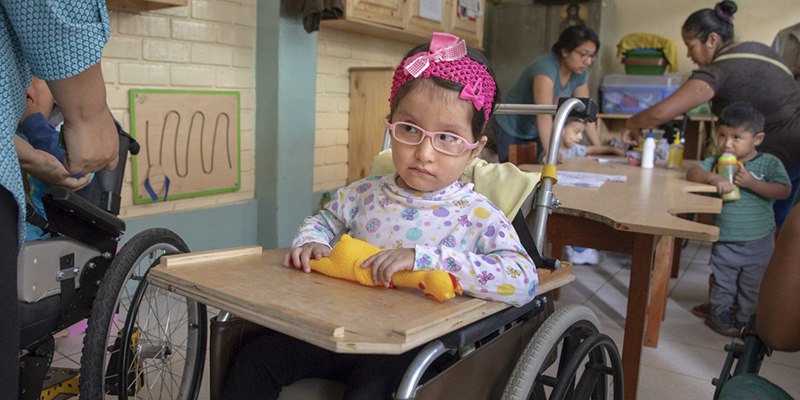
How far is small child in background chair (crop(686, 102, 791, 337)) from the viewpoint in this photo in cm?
257

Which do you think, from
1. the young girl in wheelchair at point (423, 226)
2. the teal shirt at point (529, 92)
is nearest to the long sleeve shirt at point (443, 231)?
the young girl in wheelchair at point (423, 226)

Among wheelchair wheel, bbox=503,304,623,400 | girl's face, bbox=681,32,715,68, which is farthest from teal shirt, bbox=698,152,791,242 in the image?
wheelchair wheel, bbox=503,304,623,400

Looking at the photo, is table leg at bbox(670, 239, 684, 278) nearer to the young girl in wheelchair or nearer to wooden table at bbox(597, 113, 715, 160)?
wooden table at bbox(597, 113, 715, 160)

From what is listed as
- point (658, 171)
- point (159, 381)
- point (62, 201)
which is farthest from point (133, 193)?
point (658, 171)

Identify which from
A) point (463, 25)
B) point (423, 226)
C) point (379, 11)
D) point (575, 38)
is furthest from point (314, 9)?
point (423, 226)

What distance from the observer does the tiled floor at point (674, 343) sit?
6.73 feet

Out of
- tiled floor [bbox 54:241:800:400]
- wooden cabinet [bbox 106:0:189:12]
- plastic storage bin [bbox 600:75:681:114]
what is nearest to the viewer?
tiled floor [bbox 54:241:800:400]

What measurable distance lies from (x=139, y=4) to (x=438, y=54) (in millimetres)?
1774

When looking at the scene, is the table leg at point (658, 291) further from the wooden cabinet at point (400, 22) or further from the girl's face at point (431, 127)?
the wooden cabinet at point (400, 22)

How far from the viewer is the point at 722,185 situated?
98.9 inches

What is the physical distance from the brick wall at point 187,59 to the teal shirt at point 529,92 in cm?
137

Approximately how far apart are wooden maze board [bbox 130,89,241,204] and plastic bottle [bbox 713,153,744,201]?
2.30 metres

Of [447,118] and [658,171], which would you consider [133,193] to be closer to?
[447,118]

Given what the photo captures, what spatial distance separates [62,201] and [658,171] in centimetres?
268
